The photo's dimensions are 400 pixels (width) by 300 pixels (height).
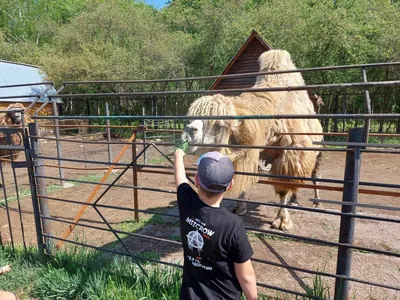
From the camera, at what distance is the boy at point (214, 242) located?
171 centimetres

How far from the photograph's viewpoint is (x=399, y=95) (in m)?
14.1

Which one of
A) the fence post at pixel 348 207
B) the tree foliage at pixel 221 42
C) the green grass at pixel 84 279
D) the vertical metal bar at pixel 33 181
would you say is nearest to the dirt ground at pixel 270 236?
the vertical metal bar at pixel 33 181

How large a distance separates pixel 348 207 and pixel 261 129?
5.12ft

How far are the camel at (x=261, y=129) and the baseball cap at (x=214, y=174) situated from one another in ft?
3.74

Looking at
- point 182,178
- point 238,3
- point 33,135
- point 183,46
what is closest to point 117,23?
point 183,46

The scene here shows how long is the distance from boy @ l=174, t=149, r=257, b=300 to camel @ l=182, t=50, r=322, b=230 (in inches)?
44.8

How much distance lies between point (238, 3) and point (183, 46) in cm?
499

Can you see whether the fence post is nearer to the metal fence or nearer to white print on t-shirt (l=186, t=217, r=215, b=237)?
the metal fence

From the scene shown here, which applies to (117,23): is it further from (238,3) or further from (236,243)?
(236,243)

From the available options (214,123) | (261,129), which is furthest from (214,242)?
(261,129)

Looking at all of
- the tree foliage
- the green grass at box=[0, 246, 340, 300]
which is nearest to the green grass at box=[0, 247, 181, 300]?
the green grass at box=[0, 246, 340, 300]

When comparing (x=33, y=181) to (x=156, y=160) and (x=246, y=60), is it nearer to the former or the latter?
(x=156, y=160)

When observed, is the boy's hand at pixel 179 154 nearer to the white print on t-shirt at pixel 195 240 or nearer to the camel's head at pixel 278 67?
the white print on t-shirt at pixel 195 240

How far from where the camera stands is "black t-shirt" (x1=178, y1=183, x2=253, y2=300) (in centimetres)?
172
